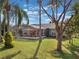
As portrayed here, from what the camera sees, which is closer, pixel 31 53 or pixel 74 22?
pixel 31 53

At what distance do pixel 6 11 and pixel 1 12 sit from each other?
3.20ft

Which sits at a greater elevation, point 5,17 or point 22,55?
point 5,17

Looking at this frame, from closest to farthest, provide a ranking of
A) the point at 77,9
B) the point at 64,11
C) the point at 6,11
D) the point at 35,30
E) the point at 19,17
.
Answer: the point at 64,11, the point at 77,9, the point at 6,11, the point at 19,17, the point at 35,30

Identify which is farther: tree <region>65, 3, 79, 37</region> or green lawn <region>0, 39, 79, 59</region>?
tree <region>65, 3, 79, 37</region>

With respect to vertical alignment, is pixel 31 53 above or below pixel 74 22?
below

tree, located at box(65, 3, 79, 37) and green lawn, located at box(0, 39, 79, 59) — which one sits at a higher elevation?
tree, located at box(65, 3, 79, 37)

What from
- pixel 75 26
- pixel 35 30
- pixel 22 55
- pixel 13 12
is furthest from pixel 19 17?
pixel 35 30

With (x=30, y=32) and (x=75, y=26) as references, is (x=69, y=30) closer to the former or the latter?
(x=75, y=26)

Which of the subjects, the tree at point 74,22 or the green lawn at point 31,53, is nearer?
the green lawn at point 31,53

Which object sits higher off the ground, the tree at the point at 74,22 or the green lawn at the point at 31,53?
the tree at the point at 74,22

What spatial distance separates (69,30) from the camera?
39.8m

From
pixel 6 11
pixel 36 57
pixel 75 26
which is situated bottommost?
pixel 36 57

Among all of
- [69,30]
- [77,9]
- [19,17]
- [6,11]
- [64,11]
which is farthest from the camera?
[69,30]

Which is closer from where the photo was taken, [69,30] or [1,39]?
[1,39]
